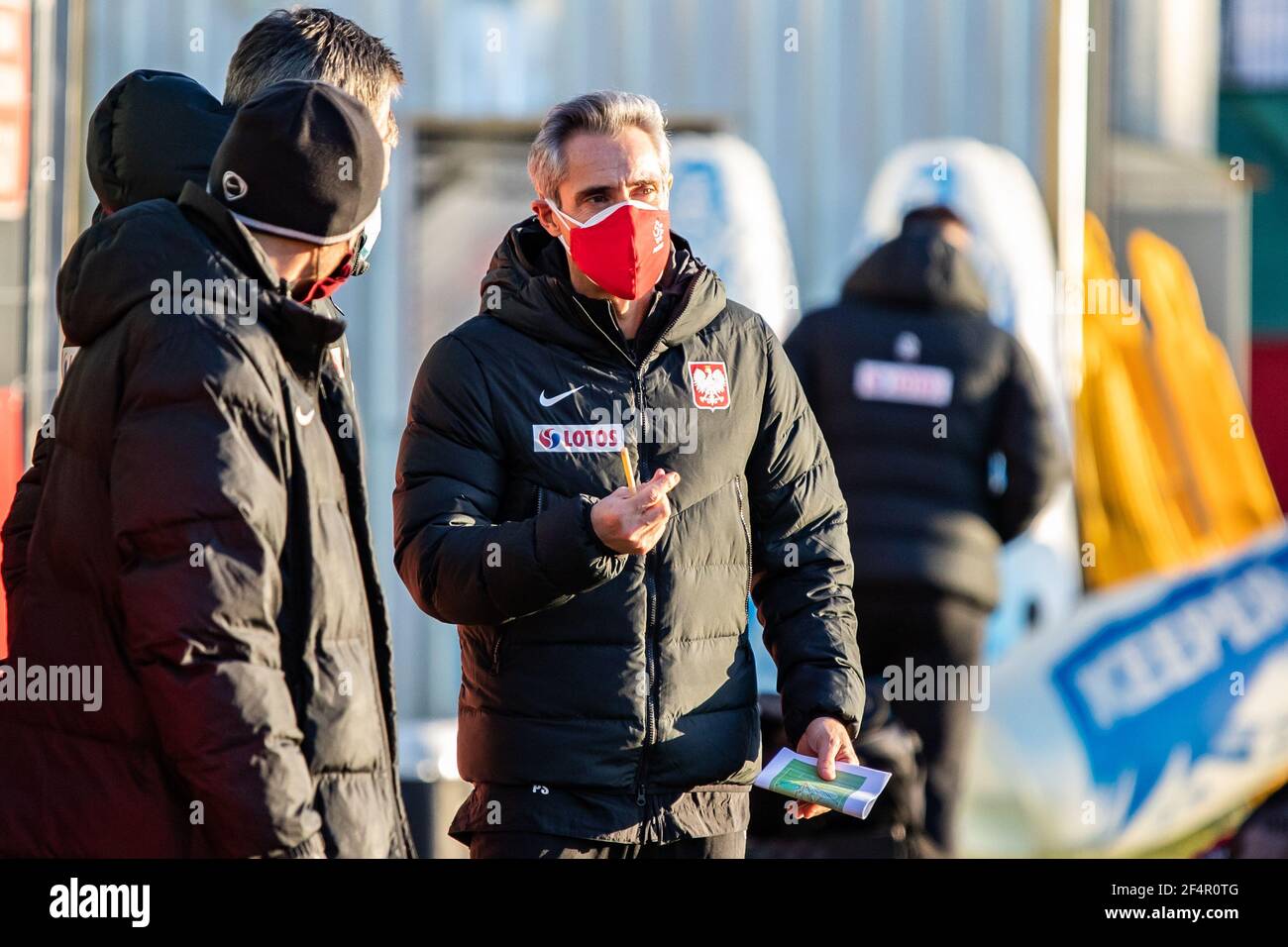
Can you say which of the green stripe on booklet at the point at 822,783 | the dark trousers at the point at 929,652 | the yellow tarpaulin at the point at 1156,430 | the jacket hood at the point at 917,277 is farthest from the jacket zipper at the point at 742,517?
the yellow tarpaulin at the point at 1156,430

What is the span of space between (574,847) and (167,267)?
100 centimetres

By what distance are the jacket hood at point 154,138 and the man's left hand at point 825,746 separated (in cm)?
124

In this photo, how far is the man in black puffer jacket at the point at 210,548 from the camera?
84.7 inches

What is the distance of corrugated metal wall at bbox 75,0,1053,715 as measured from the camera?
17.2 feet

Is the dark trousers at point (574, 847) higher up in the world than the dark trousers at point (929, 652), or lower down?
higher up

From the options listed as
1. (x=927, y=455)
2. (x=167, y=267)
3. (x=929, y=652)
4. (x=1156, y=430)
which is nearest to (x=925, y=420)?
(x=927, y=455)

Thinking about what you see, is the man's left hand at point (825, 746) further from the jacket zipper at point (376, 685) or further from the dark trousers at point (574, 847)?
the jacket zipper at point (376, 685)

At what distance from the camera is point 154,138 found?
108 inches

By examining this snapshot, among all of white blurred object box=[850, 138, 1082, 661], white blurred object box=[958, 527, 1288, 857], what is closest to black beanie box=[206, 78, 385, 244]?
white blurred object box=[850, 138, 1082, 661]

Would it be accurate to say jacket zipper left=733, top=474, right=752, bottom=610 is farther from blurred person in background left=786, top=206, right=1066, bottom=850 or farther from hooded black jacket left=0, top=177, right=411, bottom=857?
blurred person in background left=786, top=206, right=1066, bottom=850

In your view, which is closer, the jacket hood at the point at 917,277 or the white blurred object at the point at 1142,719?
the jacket hood at the point at 917,277

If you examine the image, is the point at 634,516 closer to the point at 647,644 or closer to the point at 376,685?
the point at 647,644

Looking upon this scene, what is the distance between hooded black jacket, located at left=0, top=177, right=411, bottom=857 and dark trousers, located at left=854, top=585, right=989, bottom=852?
8.97 ft
